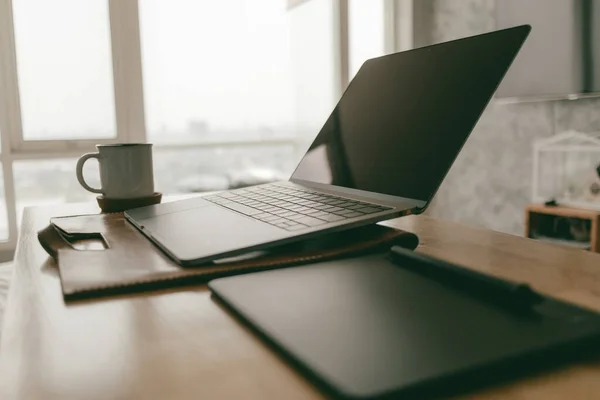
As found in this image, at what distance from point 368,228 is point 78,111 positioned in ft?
7.47

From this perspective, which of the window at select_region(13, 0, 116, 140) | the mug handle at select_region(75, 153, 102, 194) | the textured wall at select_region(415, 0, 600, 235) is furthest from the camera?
the window at select_region(13, 0, 116, 140)

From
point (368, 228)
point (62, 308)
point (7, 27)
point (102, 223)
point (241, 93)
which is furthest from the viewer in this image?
point (241, 93)

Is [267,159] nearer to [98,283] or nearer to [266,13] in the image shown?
[266,13]

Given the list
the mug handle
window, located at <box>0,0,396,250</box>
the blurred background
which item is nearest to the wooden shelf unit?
the blurred background

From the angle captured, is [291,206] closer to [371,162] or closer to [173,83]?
[371,162]

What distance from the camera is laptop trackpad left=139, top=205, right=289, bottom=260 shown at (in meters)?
0.53

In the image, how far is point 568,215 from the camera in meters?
1.99

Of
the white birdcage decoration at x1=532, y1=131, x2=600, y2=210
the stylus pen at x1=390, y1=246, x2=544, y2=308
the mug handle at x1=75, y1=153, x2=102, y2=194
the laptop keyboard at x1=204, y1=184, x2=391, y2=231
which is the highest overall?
the mug handle at x1=75, y1=153, x2=102, y2=194

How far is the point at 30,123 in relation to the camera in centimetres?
250

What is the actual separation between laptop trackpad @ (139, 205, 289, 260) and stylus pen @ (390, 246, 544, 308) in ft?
0.42

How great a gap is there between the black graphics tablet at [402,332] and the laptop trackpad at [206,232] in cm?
9

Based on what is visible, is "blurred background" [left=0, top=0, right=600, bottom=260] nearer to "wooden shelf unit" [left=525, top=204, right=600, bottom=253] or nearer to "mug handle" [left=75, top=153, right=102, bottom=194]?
"wooden shelf unit" [left=525, top=204, right=600, bottom=253]

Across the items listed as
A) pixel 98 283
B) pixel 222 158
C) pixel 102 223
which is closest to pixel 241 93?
pixel 222 158

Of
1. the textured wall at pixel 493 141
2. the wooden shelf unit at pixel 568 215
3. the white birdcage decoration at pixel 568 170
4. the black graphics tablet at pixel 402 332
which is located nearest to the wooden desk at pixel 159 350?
the black graphics tablet at pixel 402 332
